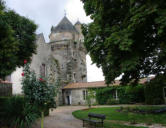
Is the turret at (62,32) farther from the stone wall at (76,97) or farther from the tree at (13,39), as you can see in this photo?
the tree at (13,39)

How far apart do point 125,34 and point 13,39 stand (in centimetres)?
587

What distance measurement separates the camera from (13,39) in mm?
7914

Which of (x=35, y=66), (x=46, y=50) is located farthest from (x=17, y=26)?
(x=46, y=50)

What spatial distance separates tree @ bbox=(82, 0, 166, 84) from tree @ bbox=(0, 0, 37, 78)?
4370 mm

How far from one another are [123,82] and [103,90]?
13.5 meters

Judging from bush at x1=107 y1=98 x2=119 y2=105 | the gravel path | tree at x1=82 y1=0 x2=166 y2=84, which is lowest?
bush at x1=107 y1=98 x2=119 y2=105

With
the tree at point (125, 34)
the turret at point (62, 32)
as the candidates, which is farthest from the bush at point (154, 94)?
the turret at point (62, 32)

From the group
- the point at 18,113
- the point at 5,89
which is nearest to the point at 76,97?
the point at 5,89

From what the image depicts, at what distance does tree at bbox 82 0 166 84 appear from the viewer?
7539mm

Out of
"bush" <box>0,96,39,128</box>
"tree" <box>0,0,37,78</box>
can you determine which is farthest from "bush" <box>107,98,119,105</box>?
"bush" <box>0,96,39,128</box>

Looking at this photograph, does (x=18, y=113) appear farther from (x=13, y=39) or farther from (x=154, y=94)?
(x=154, y=94)

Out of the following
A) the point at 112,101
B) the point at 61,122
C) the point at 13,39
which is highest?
the point at 13,39

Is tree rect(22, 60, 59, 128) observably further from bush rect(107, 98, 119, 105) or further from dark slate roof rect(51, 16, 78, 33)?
dark slate roof rect(51, 16, 78, 33)

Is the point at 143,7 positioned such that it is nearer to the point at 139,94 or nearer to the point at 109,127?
the point at 109,127
